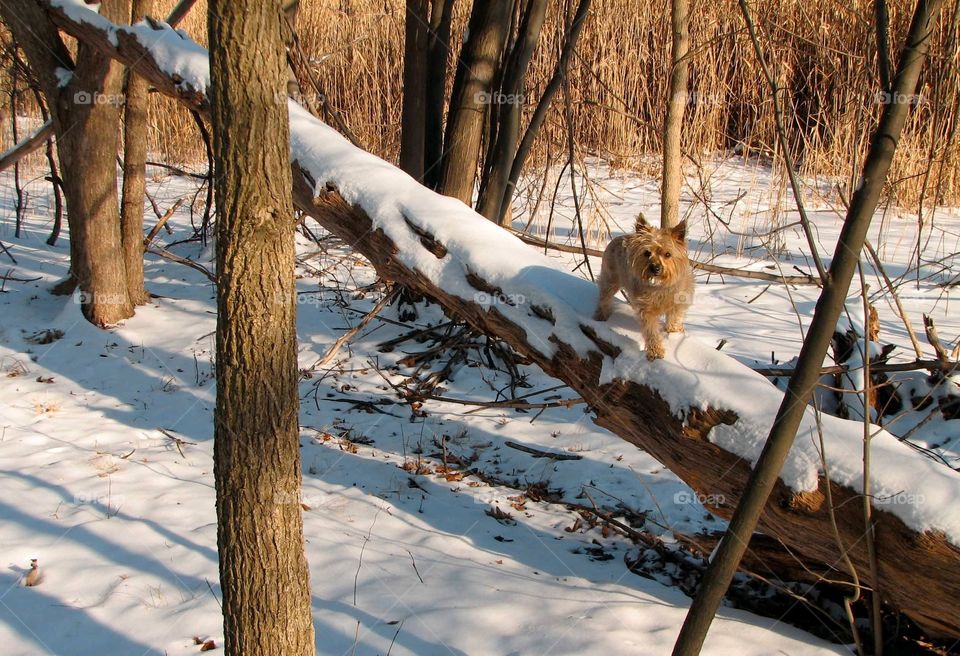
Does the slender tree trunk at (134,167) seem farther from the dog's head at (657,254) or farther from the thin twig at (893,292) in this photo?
the thin twig at (893,292)

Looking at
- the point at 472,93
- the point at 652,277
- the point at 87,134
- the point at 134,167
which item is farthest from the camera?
the point at 134,167

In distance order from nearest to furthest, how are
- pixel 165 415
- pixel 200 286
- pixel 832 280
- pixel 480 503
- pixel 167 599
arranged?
pixel 832 280 < pixel 167 599 < pixel 480 503 < pixel 165 415 < pixel 200 286

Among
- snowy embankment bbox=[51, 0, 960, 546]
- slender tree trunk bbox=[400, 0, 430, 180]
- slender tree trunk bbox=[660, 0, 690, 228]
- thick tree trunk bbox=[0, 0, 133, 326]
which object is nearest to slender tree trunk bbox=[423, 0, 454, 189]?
slender tree trunk bbox=[400, 0, 430, 180]

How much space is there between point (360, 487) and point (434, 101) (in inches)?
145

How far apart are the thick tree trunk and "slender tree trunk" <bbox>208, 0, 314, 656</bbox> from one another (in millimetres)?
4796

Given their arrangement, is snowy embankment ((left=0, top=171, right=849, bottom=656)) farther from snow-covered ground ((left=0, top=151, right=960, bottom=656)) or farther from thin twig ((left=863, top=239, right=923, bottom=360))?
thin twig ((left=863, top=239, right=923, bottom=360))

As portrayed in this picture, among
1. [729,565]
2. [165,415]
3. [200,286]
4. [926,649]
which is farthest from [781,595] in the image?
[200,286]

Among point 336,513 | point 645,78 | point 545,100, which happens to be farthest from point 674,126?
point 645,78

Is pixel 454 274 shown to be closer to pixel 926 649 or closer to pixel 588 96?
pixel 926 649

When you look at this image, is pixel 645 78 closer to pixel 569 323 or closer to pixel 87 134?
pixel 87 134

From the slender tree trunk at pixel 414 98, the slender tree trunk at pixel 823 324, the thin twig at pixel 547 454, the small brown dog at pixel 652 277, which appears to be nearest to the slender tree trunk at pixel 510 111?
the slender tree trunk at pixel 414 98

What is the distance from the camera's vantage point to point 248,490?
253 centimetres

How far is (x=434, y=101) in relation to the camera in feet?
22.9

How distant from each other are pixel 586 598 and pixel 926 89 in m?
8.27
